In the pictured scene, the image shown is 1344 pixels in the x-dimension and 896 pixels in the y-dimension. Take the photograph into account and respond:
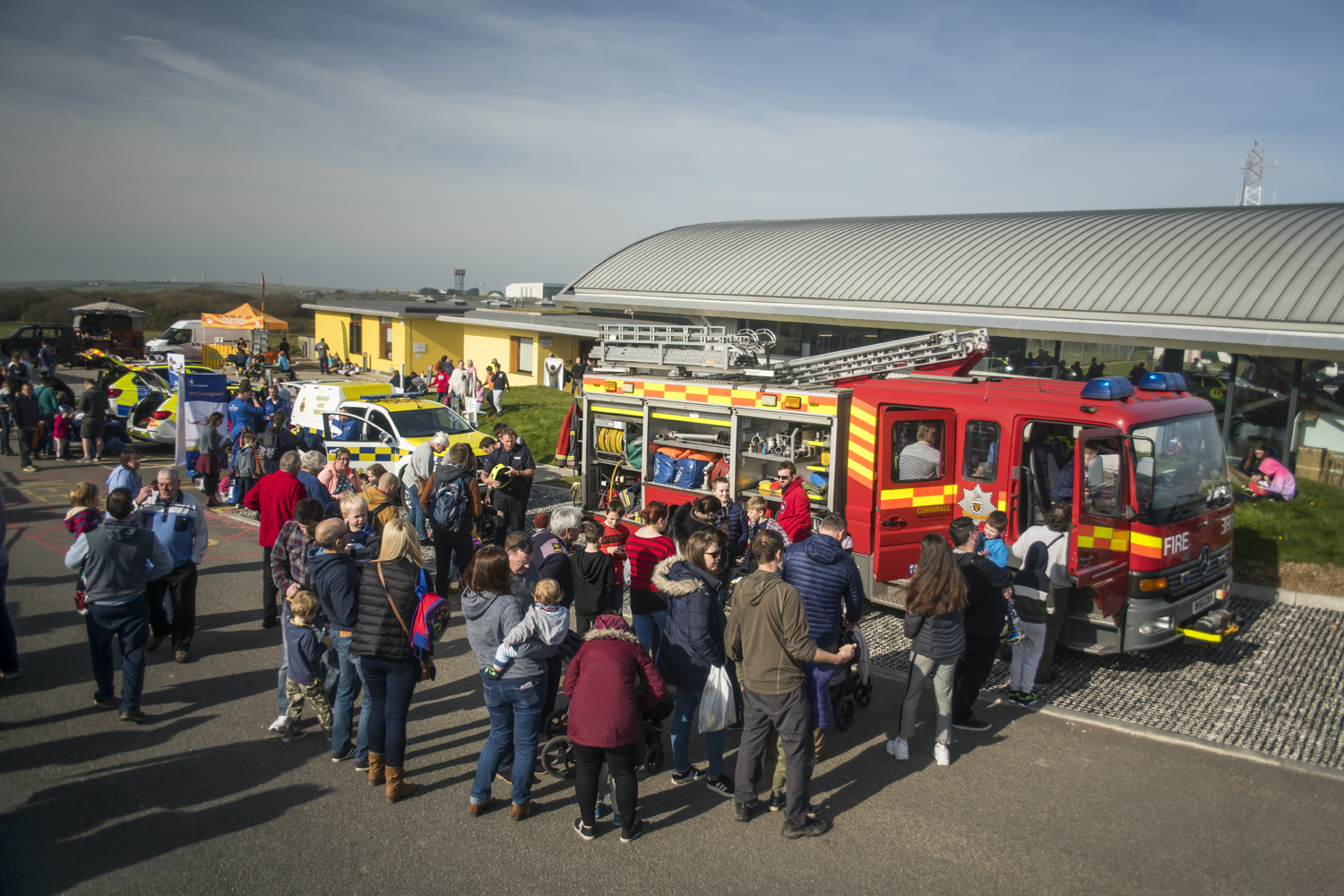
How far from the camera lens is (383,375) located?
3359 centimetres

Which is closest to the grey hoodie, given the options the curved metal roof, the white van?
the curved metal roof

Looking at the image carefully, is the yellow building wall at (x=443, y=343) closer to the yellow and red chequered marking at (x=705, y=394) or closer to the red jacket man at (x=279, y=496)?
the yellow and red chequered marking at (x=705, y=394)

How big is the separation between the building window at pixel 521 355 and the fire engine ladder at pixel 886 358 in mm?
18707

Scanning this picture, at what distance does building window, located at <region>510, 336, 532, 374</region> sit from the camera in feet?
90.9

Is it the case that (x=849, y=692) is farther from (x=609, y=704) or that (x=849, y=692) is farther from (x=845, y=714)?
(x=609, y=704)

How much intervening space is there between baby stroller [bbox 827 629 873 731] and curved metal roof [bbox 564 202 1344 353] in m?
9.59

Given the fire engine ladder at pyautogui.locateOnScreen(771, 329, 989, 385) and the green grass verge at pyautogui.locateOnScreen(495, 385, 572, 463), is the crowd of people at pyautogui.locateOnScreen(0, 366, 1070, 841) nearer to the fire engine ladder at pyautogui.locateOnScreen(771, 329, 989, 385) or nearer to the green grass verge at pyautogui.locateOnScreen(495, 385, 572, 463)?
the fire engine ladder at pyautogui.locateOnScreen(771, 329, 989, 385)

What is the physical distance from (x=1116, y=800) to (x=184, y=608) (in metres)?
7.35

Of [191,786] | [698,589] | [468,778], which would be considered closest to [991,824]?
[698,589]

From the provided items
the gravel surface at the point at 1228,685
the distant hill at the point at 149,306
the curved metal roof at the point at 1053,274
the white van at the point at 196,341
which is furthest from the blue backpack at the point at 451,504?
the distant hill at the point at 149,306

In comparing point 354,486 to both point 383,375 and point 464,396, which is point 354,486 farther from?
point 383,375

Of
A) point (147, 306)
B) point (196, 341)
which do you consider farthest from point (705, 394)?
point (147, 306)

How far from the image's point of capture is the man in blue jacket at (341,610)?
4973 mm

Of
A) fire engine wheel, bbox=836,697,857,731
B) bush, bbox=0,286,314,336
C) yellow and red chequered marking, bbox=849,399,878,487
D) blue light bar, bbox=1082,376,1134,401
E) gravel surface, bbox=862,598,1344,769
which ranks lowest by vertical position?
gravel surface, bbox=862,598,1344,769
